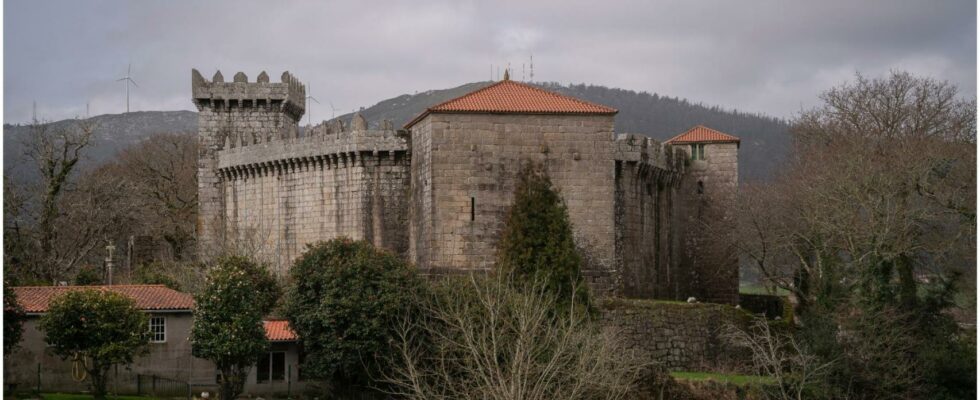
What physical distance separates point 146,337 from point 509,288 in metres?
10.8

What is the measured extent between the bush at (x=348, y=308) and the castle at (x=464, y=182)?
5.25 metres

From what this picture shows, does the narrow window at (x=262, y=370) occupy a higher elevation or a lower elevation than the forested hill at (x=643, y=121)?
lower

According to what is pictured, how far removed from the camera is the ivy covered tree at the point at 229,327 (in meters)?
40.0

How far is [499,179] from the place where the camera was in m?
46.7

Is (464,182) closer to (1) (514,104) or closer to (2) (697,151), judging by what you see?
(1) (514,104)

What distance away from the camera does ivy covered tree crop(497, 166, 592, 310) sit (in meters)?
43.6

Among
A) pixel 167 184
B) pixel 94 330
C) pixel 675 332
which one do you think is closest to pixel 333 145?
pixel 675 332

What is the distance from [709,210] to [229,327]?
28.6 m

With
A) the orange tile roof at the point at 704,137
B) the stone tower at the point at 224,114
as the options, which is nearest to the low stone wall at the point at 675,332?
the orange tile roof at the point at 704,137

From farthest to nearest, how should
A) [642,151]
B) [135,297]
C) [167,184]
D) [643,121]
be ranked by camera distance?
[643,121] → [167,184] → [642,151] → [135,297]

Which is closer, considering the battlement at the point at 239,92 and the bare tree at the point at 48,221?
the bare tree at the point at 48,221

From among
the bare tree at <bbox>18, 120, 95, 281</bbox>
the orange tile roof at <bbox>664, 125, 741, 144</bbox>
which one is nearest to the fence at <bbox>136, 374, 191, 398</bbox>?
the bare tree at <bbox>18, 120, 95, 281</bbox>

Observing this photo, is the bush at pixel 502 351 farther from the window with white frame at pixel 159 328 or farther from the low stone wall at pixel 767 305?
the low stone wall at pixel 767 305

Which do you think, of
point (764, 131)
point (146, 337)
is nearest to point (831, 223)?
point (146, 337)
